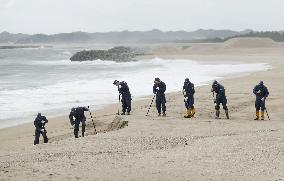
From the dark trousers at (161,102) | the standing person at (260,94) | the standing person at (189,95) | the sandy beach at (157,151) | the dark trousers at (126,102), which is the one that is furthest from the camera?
the dark trousers at (126,102)

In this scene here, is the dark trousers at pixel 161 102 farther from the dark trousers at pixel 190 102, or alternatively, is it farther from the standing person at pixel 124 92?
the standing person at pixel 124 92

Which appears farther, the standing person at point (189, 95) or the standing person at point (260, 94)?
the standing person at point (189, 95)

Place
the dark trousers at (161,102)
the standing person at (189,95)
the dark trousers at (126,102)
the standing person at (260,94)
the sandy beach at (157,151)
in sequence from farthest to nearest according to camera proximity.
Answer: the dark trousers at (126,102), the dark trousers at (161,102), the standing person at (189,95), the standing person at (260,94), the sandy beach at (157,151)

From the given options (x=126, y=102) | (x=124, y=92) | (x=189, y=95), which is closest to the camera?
(x=189, y=95)

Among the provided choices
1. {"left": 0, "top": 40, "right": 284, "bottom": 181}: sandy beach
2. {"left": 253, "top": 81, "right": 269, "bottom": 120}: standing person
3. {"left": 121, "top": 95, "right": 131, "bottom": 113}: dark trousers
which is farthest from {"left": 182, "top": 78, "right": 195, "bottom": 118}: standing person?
{"left": 253, "top": 81, "right": 269, "bottom": 120}: standing person

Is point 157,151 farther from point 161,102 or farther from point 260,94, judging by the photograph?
point 260,94

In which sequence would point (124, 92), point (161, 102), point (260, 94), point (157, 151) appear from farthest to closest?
1. point (124, 92)
2. point (161, 102)
3. point (260, 94)
4. point (157, 151)

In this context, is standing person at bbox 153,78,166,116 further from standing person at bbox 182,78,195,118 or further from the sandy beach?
standing person at bbox 182,78,195,118

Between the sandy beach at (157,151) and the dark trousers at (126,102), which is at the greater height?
the dark trousers at (126,102)

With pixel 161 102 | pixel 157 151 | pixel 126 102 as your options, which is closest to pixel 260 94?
pixel 161 102

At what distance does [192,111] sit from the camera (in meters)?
18.0

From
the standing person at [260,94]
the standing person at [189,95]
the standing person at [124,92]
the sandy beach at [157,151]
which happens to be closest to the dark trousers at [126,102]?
the standing person at [124,92]

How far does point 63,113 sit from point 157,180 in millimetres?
13456

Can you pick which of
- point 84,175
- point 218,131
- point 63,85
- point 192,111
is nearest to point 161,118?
point 192,111
